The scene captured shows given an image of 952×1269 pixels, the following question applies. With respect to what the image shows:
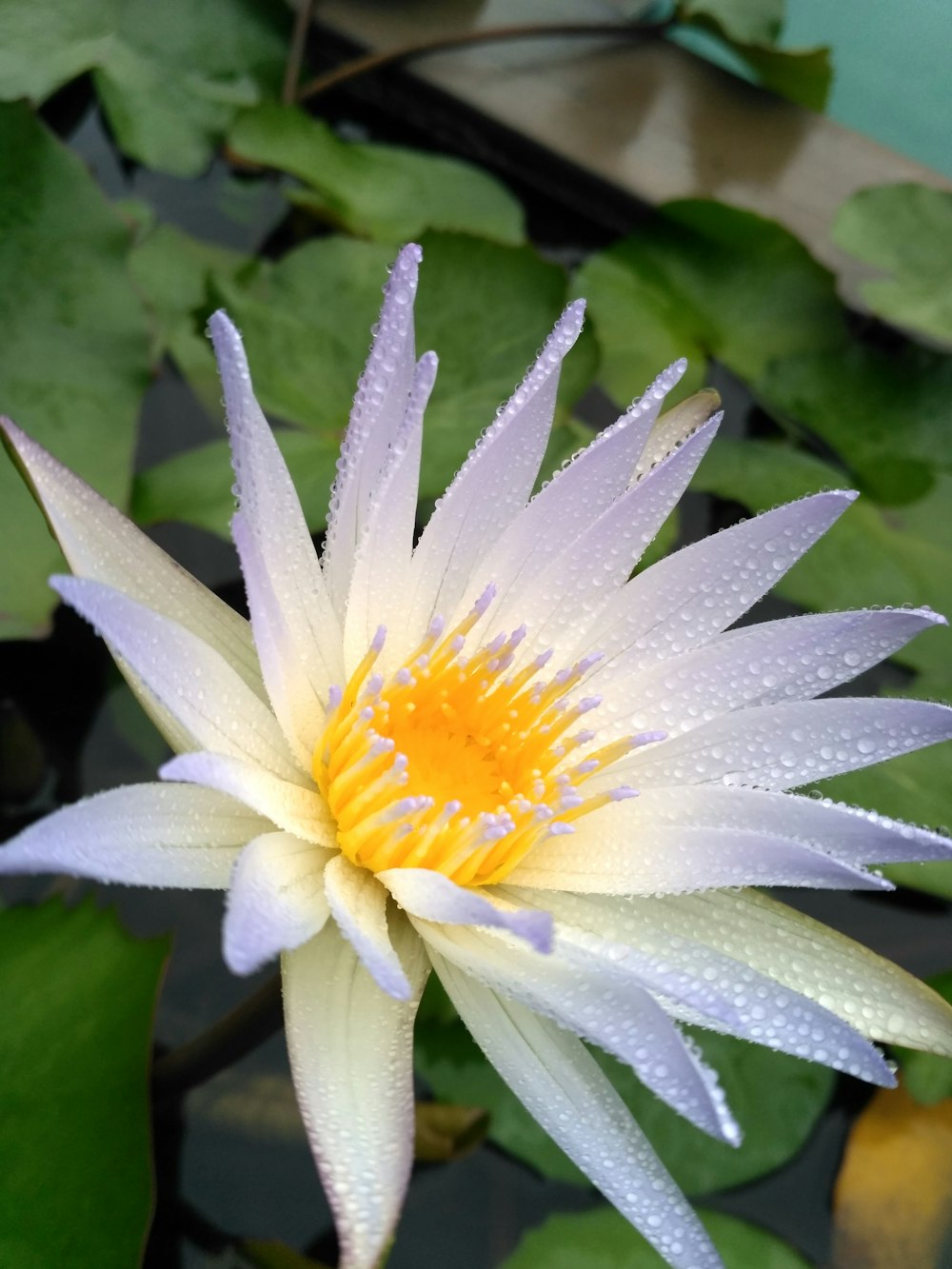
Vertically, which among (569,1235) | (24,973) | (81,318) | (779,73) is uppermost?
(779,73)

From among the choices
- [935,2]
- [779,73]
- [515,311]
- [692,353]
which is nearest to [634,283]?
[692,353]

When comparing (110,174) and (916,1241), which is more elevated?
(110,174)

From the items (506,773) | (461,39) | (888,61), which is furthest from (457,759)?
(888,61)

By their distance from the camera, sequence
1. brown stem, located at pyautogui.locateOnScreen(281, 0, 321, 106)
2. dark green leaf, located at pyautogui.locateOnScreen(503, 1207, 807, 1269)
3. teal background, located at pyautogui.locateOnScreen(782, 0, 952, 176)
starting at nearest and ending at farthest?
dark green leaf, located at pyautogui.locateOnScreen(503, 1207, 807, 1269) → brown stem, located at pyautogui.locateOnScreen(281, 0, 321, 106) → teal background, located at pyautogui.locateOnScreen(782, 0, 952, 176)

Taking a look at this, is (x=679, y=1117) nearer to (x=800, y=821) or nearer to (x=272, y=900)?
(x=800, y=821)

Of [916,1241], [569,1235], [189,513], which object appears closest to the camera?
[569,1235]

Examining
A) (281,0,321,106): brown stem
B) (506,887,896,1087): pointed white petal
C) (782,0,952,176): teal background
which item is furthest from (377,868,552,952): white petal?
(782,0,952,176): teal background

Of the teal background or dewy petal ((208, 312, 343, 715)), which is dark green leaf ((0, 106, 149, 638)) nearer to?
dewy petal ((208, 312, 343, 715))

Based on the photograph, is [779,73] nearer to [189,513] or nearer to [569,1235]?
[189,513]
